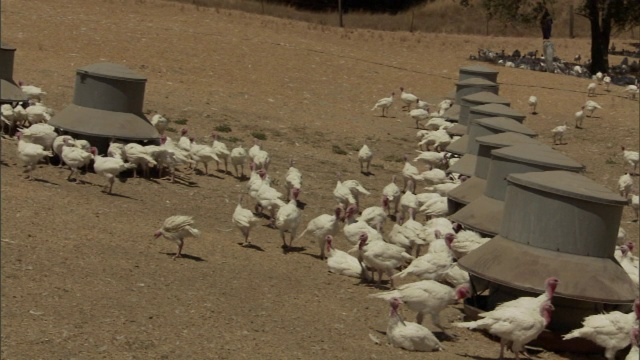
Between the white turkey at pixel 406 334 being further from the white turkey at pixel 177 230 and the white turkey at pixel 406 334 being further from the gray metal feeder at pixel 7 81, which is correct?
the gray metal feeder at pixel 7 81

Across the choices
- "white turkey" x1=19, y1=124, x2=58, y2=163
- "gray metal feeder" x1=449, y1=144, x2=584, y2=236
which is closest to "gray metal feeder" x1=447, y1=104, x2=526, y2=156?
"gray metal feeder" x1=449, y1=144, x2=584, y2=236

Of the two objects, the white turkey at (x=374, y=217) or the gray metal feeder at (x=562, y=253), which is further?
the white turkey at (x=374, y=217)

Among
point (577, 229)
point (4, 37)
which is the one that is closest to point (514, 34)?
point (4, 37)

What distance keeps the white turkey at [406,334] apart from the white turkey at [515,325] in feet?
1.44

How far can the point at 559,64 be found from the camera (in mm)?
38562

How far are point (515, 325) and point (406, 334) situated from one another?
99 centimetres

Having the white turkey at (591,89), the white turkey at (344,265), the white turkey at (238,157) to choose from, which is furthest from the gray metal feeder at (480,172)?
the white turkey at (591,89)

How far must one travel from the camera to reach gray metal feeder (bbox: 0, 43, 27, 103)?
18.9 m

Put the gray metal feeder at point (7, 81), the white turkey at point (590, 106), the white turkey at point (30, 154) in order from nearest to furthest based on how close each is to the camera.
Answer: the white turkey at point (30, 154), the gray metal feeder at point (7, 81), the white turkey at point (590, 106)

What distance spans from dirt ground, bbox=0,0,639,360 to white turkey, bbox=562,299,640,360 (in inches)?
21.0

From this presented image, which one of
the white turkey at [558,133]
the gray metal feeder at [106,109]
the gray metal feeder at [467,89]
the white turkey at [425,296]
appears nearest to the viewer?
the white turkey at [425,296]

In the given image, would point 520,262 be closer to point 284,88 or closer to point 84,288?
point 84,288

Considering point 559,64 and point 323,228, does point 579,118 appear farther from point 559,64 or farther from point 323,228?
point 323,228

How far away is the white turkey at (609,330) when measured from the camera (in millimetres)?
10367
